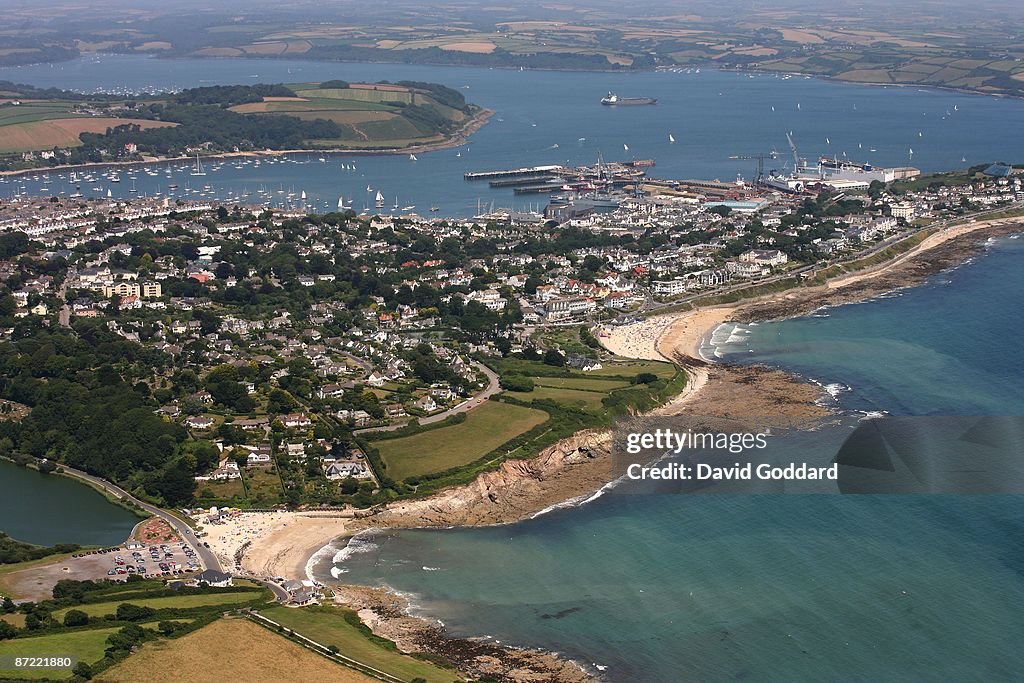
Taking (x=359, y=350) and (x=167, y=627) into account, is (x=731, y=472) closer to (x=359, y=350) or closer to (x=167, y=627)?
(x=167, y=627)

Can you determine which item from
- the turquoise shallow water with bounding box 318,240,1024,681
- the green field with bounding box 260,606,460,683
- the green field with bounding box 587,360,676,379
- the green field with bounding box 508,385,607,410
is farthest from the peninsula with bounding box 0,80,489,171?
the green field with bounding box 260,606,460,683

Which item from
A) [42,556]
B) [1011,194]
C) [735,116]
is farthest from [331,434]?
[735,116]

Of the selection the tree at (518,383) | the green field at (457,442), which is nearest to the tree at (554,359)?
the tree at (518,383)

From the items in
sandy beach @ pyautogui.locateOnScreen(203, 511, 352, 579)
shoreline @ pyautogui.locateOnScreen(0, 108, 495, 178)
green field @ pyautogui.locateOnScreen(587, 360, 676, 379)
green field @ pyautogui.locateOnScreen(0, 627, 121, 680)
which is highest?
green field @ pyautogui.locateOnScreen(587, 360, 676, 379)

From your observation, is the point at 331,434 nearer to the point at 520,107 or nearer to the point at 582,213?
the point at 582,213

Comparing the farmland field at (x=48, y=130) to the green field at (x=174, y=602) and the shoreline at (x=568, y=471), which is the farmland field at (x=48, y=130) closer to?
the shoreline at (x=568, y=471)

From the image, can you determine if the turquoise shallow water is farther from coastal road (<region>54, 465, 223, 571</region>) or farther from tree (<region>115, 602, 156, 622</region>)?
tree (<region>115, 602, 156, 622</region>)
